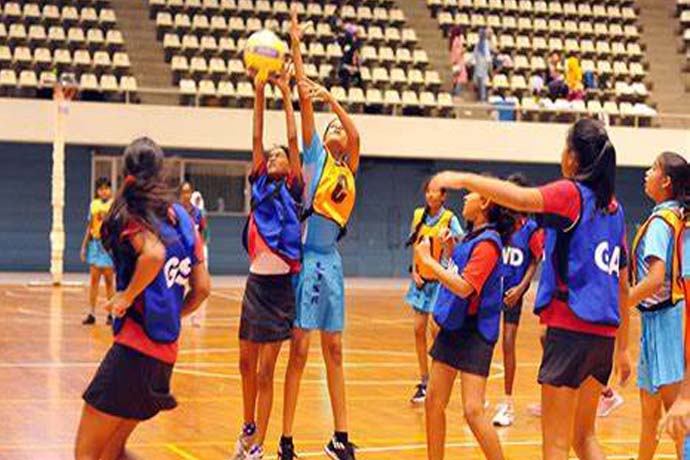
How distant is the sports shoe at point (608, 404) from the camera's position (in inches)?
476

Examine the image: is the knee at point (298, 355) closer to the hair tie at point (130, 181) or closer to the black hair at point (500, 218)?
the black hair at point (500, 218)

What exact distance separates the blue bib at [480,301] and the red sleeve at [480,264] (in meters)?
0.04

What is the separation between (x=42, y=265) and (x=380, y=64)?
368 inches

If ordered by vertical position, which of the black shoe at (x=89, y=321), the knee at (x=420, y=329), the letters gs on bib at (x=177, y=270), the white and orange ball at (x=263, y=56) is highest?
the white and orange ball at (x=263, y=56)

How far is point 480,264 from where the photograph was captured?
7930mm

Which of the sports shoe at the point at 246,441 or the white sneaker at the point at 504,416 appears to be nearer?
the sports shoe at the point at 246,441

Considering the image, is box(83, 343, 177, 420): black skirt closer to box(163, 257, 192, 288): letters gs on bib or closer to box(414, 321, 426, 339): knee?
box(163, 257, 192, 288): letters gs on bib

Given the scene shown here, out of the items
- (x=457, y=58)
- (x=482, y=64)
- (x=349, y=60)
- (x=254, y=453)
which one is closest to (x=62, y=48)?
(x=349, y=60)

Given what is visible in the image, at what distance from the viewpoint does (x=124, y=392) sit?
6145 millimetres

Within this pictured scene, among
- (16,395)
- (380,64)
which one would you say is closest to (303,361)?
(16,395)

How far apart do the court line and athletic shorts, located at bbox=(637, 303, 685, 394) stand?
10.0 feet

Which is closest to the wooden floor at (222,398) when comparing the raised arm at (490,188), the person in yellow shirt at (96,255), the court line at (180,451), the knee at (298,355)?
the court line at (180,451)

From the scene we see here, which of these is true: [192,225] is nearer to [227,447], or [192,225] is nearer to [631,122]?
[227,447]

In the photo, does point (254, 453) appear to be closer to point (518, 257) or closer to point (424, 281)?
point (518, 257)
